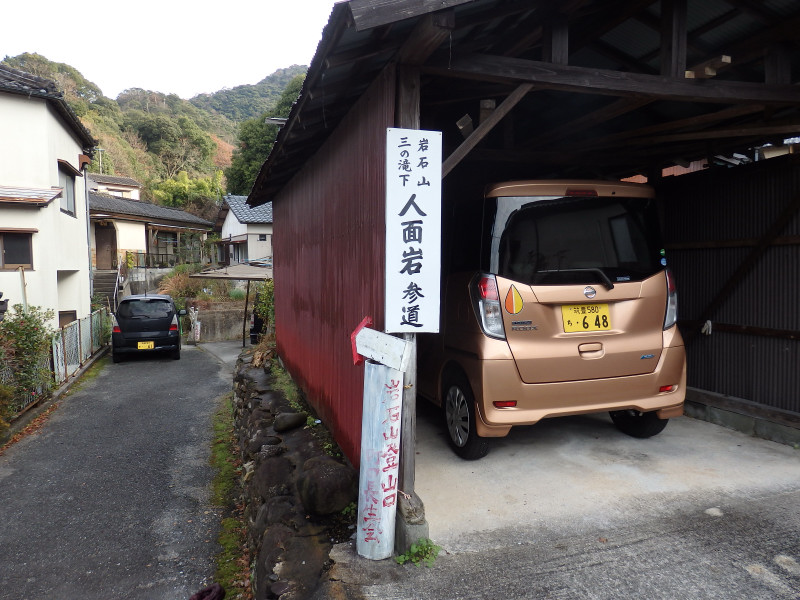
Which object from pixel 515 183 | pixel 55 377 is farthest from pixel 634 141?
pixel 55 377

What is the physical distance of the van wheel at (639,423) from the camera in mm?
4536

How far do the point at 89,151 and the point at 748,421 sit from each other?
22416 millimetres

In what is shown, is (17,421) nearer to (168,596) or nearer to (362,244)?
(168,596)

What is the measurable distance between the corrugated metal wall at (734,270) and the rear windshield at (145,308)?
12672 millimetres

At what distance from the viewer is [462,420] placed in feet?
14.0

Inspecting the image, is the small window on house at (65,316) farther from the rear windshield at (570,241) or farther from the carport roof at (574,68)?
the rear windshield at (570,241)

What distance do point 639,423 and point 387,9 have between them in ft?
13.1

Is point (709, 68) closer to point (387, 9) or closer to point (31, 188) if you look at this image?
point (387, 9)

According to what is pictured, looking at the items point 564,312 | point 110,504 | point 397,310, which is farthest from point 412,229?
point 110,504

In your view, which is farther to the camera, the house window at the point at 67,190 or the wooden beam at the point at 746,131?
the house window at the point at 67,190

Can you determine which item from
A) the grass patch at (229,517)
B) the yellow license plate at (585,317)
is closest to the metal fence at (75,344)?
the grass patch at (229,517)

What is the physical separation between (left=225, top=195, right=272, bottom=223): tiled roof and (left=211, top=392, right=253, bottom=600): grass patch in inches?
952

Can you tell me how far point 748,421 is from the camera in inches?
190

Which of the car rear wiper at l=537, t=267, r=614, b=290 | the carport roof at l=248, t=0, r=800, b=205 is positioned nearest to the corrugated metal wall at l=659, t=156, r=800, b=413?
the carport roof at l=248, t=0, r=800, b=205
